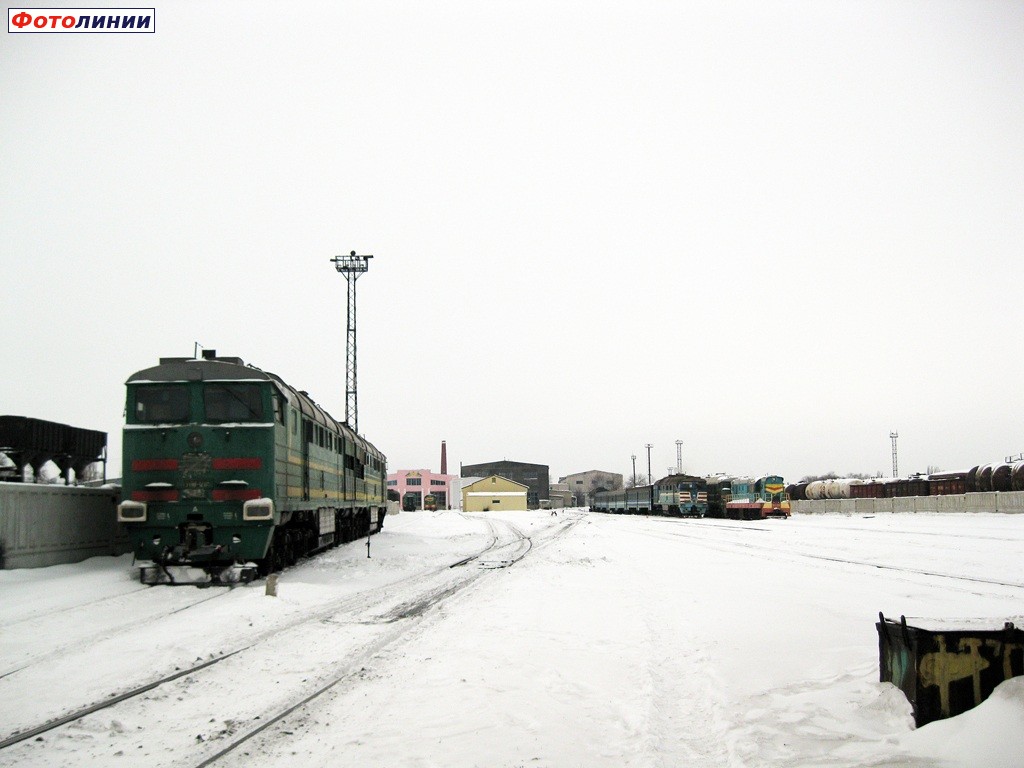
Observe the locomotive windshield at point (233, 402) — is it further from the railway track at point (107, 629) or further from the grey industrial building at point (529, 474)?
the grey industrial building at point (529, 474)

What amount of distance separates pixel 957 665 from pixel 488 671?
13.6 feet

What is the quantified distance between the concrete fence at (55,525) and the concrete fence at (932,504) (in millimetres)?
39704

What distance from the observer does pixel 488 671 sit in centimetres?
750

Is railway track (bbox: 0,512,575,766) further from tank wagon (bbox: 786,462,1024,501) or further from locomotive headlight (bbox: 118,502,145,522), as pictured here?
tank wagon (bbox: 786,462,1024,501)

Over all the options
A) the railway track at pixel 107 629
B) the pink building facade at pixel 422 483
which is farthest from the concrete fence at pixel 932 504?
the pink building facade at pixel 422 483

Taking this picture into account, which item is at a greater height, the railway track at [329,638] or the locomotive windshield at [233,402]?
the locomotive windshield at [233,402]

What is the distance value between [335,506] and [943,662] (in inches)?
705

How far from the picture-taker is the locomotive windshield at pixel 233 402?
14430 mm

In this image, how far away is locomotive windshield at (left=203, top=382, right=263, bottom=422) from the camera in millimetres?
14430

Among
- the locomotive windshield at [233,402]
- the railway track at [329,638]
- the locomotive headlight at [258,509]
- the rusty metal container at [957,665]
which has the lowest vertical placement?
the railway track at [329,638]

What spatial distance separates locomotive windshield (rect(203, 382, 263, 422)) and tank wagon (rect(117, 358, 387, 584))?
0.06ft

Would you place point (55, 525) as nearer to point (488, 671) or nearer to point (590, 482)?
point (488, 671)

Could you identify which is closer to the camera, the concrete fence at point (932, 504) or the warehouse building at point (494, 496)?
the concrete fence at point (932, 504)

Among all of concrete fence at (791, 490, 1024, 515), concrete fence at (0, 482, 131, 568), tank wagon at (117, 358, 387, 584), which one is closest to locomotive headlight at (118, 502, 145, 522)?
tank wagon at (117, 358, 387, 584)
